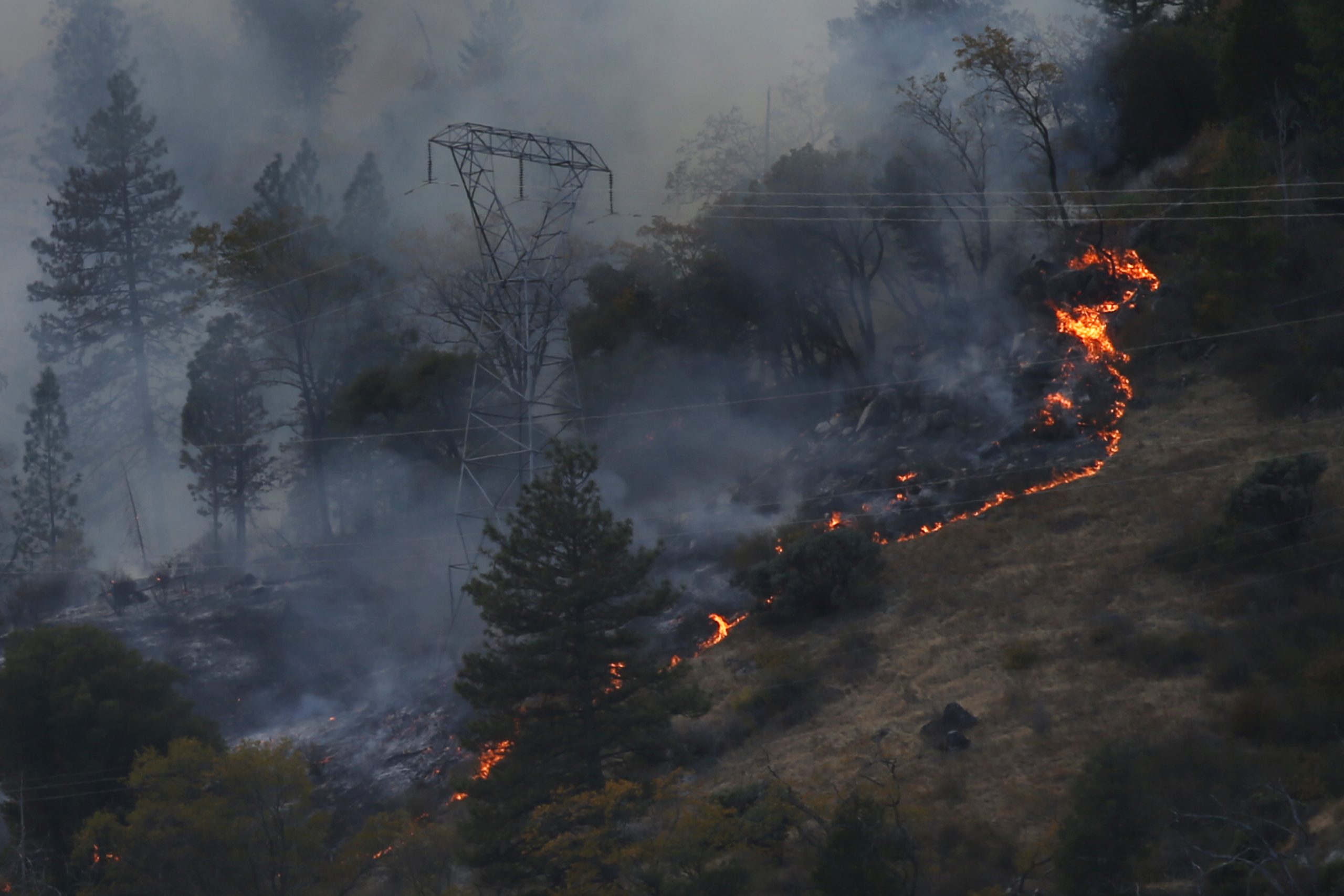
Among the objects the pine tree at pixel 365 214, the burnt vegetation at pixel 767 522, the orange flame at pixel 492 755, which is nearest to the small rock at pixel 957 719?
the burnt vegetation at pixel 767 522

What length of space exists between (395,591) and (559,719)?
85.9 ft

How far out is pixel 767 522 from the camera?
42969 millimetres

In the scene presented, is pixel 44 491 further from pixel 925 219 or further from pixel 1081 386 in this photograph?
pixel 1081 386

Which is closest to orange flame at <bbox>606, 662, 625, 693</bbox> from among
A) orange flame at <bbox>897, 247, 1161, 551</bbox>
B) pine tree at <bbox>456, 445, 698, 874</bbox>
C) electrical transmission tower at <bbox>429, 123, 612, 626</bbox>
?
pine tree at <bbox>456, 445, 698, 874</bbox>

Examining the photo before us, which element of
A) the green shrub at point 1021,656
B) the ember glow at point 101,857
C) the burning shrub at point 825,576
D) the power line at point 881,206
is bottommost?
the ember glow at point 101,857

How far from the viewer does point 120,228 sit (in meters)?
69.7

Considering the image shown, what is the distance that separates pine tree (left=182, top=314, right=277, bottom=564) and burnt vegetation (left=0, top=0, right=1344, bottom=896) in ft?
0.84

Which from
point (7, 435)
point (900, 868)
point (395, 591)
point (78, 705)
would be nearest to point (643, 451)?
point (395, 591)

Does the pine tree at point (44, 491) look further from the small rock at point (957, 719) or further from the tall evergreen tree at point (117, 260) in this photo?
the small rock at point (957, 719)

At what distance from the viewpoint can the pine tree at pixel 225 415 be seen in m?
58.2

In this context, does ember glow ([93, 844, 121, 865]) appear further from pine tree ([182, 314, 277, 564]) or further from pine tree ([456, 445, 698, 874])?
pine tree ([182, 314, 277, 564])

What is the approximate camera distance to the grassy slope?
25.5 meters

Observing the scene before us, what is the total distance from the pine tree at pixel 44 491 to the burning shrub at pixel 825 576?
140 feet

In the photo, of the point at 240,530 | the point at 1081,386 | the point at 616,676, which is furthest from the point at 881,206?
the point at 240,530
